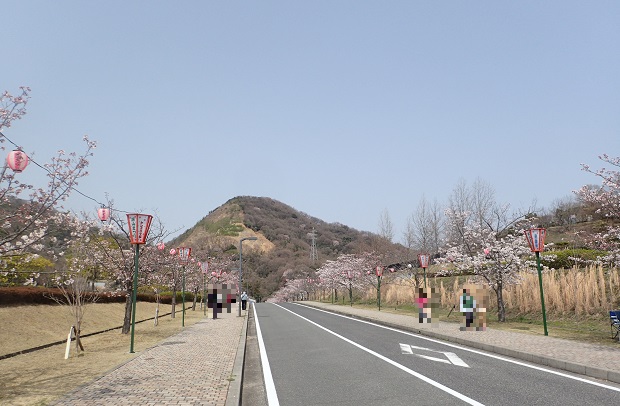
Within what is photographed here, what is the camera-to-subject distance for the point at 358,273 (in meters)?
45.4

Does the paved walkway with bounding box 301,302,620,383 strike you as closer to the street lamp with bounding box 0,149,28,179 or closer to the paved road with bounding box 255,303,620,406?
the paved road with bounding box 255,303,620,406

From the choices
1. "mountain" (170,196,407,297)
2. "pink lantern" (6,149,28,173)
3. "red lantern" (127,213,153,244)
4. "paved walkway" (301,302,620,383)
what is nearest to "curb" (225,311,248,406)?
"red lantern" (127,213,153,244)

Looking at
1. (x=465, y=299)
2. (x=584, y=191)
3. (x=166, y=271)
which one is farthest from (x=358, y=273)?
(x=584, y=191)

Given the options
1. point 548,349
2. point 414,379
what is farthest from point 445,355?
point 414,379

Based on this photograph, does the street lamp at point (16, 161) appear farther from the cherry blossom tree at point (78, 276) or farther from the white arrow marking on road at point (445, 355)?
the white arrow marking on road at point (445, 355)

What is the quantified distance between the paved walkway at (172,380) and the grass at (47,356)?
1.67 ft

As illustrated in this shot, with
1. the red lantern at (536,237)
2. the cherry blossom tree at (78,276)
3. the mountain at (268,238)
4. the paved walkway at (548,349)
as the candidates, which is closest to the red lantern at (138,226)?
the cherry blossom tree at (78,276)

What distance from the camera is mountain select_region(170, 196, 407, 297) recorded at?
97.0 meters

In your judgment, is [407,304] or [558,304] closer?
[558,304]

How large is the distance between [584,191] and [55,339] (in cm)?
2079

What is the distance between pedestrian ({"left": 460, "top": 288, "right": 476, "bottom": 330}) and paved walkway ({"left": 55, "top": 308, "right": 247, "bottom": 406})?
7.63 m

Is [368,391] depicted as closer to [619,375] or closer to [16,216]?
[619,375]

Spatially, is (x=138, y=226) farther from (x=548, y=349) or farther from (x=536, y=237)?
(x=536, y=237)

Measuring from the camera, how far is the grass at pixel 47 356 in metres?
7.66
